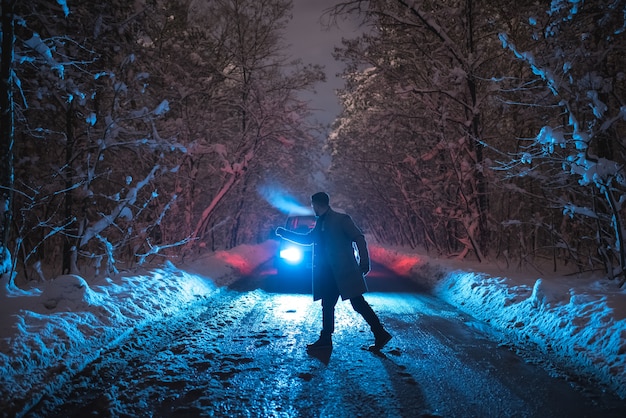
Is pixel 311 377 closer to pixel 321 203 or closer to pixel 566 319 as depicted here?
pixel 321 203

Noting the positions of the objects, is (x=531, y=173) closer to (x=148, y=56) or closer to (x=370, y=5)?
(x=370, y=5)

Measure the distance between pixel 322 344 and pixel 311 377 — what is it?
43.7 inches

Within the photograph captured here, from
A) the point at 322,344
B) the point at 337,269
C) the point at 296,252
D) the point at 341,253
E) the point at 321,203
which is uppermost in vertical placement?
the point at 321,203

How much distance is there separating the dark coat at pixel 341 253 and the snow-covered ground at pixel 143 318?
2.42 meters

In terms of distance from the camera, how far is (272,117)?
15.4 meters

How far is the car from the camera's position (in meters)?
12.6

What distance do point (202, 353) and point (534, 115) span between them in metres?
9.51

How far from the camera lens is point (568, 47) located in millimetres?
7812

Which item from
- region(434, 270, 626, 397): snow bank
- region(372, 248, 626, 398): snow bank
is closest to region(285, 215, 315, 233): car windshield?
region(372, 248, 626, 398): snow bank

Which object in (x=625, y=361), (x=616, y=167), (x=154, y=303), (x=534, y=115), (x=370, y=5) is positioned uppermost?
(x=370, y=5)

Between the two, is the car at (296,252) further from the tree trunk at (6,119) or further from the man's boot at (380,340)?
the tree trunk at (6,119)

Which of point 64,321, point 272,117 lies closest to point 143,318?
point 64,321

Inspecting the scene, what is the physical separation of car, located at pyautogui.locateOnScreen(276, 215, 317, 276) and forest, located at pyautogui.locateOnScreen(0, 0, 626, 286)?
2.01 m

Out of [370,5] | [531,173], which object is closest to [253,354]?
[531,173]
